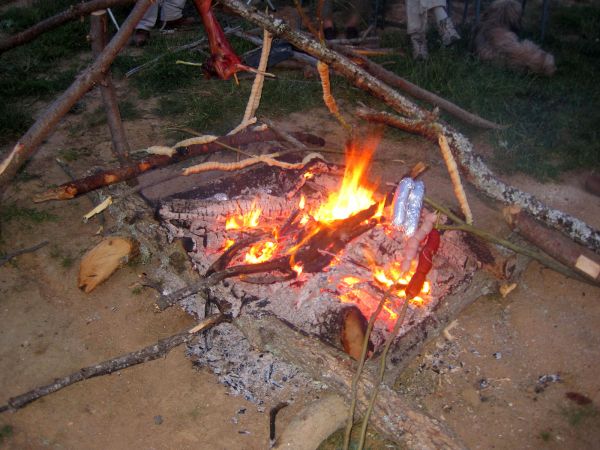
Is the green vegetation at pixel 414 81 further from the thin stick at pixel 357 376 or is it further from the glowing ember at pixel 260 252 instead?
the thin stick at pixel 357 376

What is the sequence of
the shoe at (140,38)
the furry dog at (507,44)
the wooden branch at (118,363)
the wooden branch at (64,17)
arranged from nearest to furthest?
the wooden branch at (118,363), the wooden branch at (64,17), the furry dog at (507,44), the shoe at (140,38)

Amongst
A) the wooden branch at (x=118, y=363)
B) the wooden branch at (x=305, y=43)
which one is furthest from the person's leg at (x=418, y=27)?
the wooden branch at (x=118, y=363)

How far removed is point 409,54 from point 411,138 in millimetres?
2473

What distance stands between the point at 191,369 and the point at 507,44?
6.77 metres

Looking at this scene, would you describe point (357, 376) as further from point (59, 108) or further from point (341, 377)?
point (59, 108)

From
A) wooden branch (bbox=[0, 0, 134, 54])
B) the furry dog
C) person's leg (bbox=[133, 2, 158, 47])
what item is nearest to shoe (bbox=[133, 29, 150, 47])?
person's leg (bbox=[133, 2, 158, 47])

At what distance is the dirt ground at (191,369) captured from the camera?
144 inches

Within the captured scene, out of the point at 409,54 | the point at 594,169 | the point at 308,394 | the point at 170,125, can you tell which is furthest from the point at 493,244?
the point at 409,54

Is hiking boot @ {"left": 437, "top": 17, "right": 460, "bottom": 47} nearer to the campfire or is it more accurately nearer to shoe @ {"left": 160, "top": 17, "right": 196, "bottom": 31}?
shoe @ {"left": 160, "top": 17, "right": 196, "bottom": 31}

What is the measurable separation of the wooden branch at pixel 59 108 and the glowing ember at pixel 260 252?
5.63ft

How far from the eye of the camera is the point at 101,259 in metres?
4.65

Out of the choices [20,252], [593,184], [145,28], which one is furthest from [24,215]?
[593,184]

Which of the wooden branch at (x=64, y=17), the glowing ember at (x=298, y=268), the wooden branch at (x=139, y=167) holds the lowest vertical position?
the glowing ember at (x=298, y=268)

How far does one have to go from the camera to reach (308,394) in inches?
152
